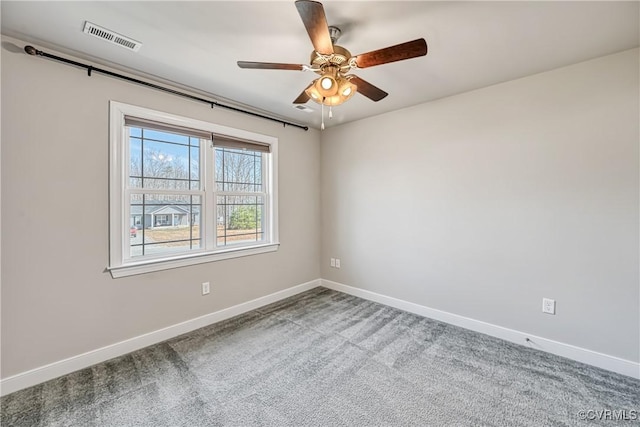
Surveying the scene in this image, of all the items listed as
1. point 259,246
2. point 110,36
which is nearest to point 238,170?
point 259,246

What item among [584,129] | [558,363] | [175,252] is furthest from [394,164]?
[175,252]

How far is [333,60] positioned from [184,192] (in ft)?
6.40

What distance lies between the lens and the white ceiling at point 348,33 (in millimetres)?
1640

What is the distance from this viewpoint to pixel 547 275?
2441 mm

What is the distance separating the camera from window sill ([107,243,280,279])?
2377 millimetres

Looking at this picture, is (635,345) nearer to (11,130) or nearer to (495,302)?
(495,302)

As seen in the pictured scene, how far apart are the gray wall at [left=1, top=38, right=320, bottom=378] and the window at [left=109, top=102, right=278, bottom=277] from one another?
11cm

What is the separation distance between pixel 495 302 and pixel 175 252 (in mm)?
3225

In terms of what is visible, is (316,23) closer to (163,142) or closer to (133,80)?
(133,80)

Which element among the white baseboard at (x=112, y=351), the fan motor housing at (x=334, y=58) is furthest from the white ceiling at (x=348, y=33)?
the white baseboard at (x=112, y=351)

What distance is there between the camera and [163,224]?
9.04 feet

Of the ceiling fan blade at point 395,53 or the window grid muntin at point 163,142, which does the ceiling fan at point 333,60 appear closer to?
the ceiling fan blade at point 395,53

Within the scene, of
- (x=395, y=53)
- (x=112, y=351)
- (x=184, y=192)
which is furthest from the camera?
(x=184, y=192)

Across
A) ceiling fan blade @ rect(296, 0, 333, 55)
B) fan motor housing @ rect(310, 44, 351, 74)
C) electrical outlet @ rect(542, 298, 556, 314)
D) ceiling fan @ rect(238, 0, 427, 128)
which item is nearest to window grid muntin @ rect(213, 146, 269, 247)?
ceiling fan @ rect(238, 0, 427, 128)
